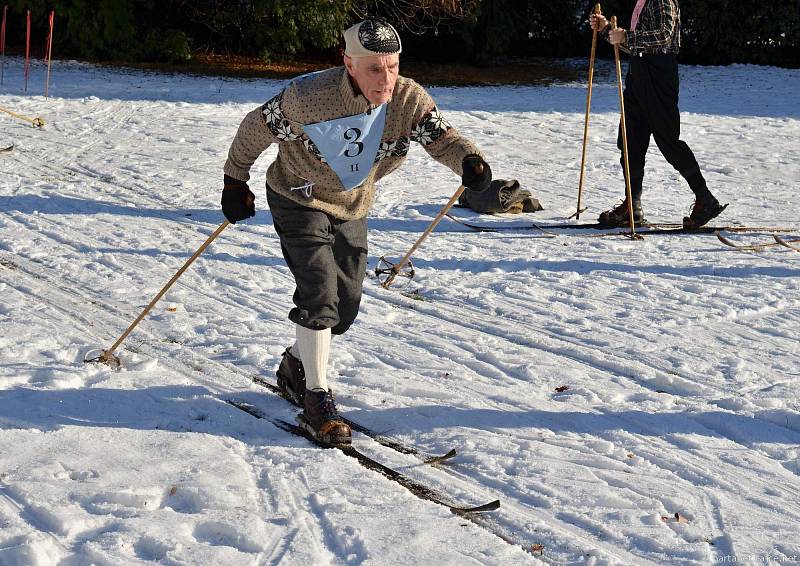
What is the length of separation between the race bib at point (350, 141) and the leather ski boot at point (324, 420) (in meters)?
0.92

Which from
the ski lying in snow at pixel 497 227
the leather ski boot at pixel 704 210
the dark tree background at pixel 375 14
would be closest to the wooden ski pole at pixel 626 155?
the leather ski boot at pixel 704 210

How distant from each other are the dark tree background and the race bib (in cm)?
1206

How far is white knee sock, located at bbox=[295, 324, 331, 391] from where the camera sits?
4352 mm

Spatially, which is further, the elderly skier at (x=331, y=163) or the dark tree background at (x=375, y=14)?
the dark tree background at (x=375, y=14)

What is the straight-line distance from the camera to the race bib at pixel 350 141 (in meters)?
4.20

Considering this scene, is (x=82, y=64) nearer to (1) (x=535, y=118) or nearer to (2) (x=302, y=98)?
(1) (x=535, y=118)

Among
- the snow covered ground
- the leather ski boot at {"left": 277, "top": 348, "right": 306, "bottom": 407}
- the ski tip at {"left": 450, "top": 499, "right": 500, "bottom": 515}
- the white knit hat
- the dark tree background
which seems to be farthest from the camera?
the dark tree background

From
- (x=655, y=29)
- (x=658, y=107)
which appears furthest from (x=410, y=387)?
(x=655, y=29)

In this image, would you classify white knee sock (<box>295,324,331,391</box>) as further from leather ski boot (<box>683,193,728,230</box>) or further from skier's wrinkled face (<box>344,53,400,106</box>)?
leather ski boot (<box>683,193,728,230</box>)

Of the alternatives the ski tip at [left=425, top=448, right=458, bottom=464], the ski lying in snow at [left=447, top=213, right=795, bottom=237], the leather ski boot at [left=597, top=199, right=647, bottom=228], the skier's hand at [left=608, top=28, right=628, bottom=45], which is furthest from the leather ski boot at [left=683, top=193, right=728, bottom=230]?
the ski tip at [left=425, top=448, right=458, bottom=464]

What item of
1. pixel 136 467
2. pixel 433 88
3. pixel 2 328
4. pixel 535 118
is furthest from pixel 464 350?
pixel 433 88

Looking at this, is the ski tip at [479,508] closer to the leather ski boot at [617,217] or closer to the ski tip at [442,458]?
the ski tip at [442,458]

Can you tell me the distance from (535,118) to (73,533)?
10552mm

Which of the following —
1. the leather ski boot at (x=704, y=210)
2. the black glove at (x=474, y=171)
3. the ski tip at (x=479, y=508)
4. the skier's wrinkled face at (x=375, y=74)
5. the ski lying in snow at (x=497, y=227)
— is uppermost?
the skier's wrinkled face at (x=375, y=74)
